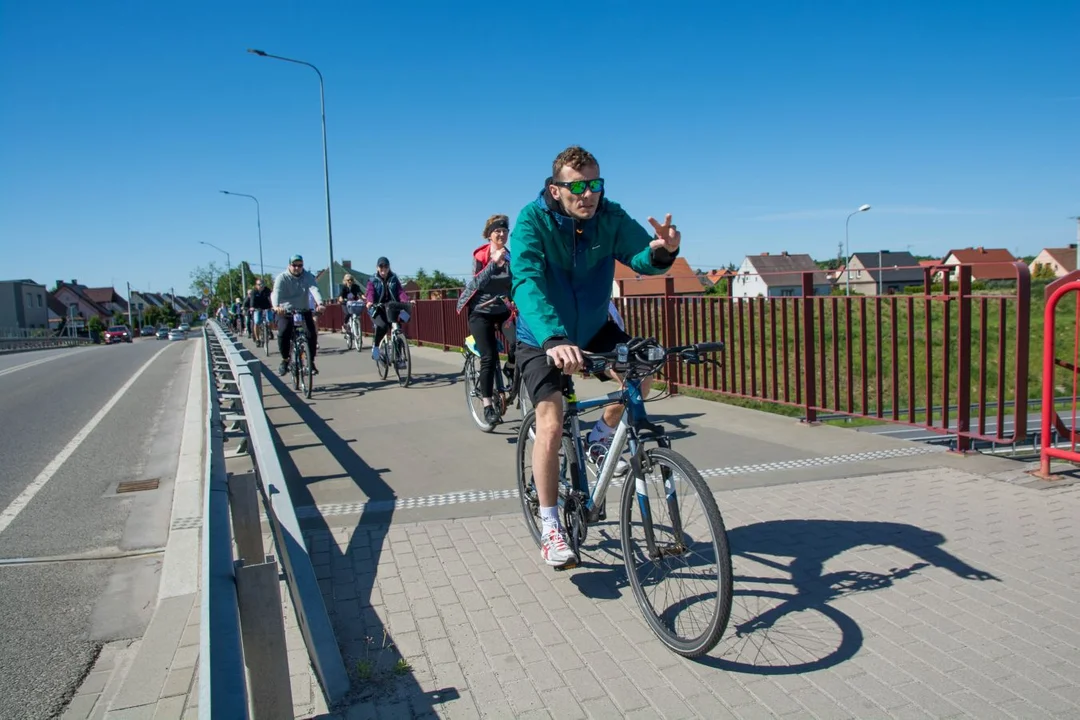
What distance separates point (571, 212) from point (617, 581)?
1.74 meters

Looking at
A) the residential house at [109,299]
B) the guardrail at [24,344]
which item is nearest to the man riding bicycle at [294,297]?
the guardrail at [24,344]

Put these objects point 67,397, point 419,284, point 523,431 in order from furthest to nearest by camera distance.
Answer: point 419,284 → point 67,397 → point 523,431

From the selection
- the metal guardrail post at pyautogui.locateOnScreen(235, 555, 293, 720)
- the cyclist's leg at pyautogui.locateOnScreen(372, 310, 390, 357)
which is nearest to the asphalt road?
the metal guardrail post at pyautogui.locateOnScreen(235, 555, 293, 720)

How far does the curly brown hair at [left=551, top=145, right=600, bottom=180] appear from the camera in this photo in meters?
3.43

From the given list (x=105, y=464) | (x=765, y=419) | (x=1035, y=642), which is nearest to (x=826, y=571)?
(x=1035, y=642)

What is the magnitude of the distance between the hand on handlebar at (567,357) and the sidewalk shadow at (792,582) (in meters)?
1.08

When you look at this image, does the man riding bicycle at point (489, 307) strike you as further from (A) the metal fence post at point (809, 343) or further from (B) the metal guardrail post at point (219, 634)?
(B) the metal guardrail post at point (219, 634)

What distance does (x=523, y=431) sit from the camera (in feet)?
14.0

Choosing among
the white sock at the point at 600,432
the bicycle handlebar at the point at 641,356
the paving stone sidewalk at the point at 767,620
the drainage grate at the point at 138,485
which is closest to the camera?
the paving stone sidewalk at the point at 767,620

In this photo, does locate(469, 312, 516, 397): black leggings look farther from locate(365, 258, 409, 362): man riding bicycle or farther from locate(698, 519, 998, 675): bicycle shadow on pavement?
locate(365, 258, 409, 362): man riding bicycle

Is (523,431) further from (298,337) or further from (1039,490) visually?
(298,337)

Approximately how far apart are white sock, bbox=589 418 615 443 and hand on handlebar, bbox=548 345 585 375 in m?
0.62

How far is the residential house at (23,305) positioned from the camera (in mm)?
91062

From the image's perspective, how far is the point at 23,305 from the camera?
95.5 meters
